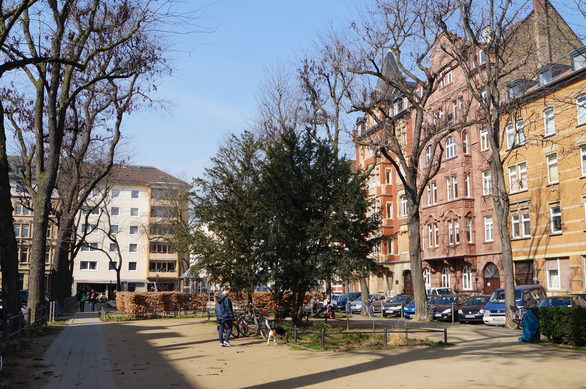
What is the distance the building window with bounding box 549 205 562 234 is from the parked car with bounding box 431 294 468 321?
28.0 feet

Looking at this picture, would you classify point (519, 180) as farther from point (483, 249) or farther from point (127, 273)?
point (127, 273)

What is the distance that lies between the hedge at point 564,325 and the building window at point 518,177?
2220cm

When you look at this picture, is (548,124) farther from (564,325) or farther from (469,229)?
(564,325)

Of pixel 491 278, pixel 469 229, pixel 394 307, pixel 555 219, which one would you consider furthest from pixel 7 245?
pixel 469 229

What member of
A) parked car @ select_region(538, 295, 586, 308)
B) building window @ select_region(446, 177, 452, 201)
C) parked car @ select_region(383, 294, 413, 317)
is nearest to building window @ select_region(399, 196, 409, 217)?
building window @ select_region(446, 177, 452, 201)

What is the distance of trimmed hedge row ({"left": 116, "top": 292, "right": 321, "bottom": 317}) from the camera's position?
32.4 meters

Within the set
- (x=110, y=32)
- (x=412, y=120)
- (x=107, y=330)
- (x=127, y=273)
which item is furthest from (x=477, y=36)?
(x=127, y=273)

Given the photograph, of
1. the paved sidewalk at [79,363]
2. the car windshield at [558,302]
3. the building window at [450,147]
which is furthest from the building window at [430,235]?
the paved sidewalk at [79,363]

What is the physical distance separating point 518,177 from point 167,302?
2498 cm

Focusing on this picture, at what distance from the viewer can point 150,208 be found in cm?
9631

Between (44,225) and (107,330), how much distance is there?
5180 mm

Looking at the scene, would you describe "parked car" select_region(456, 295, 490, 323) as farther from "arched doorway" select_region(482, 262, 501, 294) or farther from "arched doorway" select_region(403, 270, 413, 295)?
"arched doorway" select_region(403, 270, 413, 295)

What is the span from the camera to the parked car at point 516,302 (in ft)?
87.7

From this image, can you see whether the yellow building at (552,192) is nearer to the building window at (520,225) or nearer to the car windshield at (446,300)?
the building window at (520,225)
